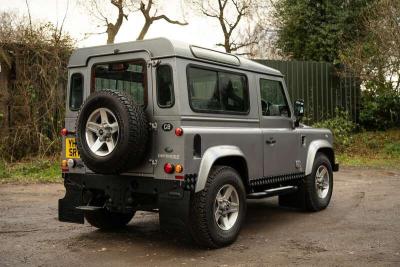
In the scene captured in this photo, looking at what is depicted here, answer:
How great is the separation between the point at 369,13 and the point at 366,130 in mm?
4058

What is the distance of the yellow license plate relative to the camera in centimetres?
601

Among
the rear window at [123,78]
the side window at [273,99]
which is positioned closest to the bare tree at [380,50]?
the side window at [273,99]

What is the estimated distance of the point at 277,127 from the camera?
6.97 metres

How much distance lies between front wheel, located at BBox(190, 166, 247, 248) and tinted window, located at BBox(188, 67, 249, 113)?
752 mm

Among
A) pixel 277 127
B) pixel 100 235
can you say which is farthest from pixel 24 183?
pixel 277 127

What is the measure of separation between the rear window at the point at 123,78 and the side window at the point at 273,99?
1.90 m

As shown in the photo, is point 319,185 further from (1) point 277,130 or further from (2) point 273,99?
(2) point 273,99

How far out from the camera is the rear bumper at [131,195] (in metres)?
5.21

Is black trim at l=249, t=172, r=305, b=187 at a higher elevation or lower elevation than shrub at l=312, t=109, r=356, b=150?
lower

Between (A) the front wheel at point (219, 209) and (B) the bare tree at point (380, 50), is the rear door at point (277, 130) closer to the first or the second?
(A) the front wheel at point (219, 209)

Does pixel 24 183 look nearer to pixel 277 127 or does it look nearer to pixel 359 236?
pixel 277 127

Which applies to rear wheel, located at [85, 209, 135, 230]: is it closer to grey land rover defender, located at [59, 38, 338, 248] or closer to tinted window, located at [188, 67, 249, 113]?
grey land rover defender, located at [59, 38, 338, 248]

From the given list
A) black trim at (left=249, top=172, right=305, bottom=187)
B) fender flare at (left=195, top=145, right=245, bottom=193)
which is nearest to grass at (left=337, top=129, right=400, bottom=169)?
black trim at (left=249, top=172, right=305, bottom=187)

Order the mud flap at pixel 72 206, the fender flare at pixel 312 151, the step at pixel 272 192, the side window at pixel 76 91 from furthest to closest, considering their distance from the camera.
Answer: the fender flare at pixel 312 151 < the step at pixel 272 192 < the side window at pixel 76 91 < the mud flap at pixel 72 206
